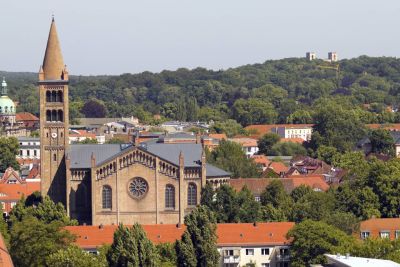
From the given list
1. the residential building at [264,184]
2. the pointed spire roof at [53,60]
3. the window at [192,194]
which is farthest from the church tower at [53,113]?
the residential building at [264,184]

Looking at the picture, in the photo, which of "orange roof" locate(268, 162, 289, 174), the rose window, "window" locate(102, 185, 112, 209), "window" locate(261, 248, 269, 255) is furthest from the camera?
"orange roof" locate(268, 162, 289, 174)

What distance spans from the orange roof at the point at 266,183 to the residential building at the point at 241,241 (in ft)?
72.6

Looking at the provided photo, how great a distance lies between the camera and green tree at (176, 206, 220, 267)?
283ft

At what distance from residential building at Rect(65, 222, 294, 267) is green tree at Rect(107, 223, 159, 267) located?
10679mm

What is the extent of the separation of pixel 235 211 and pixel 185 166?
7276 millimetres

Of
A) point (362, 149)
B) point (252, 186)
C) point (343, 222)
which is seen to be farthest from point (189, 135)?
point (343, 222)

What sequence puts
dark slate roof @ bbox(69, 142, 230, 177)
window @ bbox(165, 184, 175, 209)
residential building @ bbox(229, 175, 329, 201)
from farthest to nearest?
residential building @ bbox(229, 175, 329, 201) < dark slate roof @ bbox(69, 142, 230, 177) < window @ bbox(165, 184, 175, 209)

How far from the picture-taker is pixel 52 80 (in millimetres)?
114062

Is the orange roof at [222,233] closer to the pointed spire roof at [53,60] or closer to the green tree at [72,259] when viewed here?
the green tree at [72,259]

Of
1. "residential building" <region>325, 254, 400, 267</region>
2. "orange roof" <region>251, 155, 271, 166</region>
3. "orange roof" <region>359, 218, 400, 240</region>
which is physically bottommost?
"residential building" <region>325, 254, 400, 267</region>

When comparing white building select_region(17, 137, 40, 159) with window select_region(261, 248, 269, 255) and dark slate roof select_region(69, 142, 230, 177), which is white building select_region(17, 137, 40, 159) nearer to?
dark slate roof select_region(69, 142, 230, 177)

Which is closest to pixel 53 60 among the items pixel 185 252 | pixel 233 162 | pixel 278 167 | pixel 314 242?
pixel 233 162

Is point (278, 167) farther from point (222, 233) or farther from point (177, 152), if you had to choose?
point (222, 233)

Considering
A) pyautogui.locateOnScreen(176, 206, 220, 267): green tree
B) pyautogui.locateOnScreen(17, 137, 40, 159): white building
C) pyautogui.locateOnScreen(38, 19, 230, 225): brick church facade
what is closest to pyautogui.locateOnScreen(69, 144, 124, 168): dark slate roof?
pyautogui.locateOnScreen(38, 19, 230, 225): brick church facade
